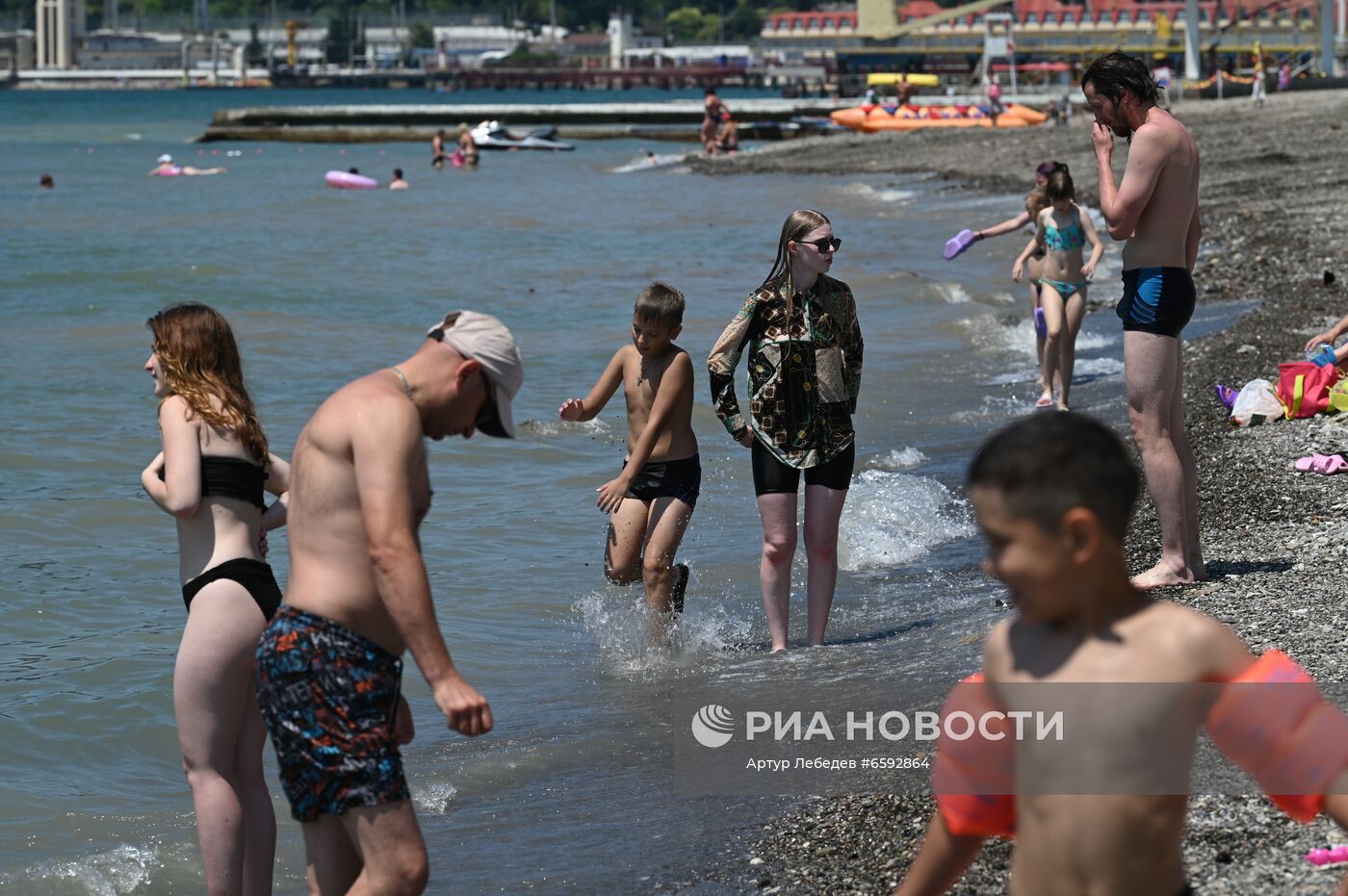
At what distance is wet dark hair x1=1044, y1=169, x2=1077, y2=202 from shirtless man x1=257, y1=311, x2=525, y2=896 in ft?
Result: 27.5

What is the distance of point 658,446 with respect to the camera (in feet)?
22.5

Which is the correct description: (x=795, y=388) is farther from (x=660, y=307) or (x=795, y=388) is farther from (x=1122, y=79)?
(x=1122, y=79)

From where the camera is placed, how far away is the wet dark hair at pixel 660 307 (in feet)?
22.2

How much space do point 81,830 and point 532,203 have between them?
34.2 meters

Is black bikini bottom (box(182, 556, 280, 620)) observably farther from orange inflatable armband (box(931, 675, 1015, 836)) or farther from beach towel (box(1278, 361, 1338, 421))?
beach towel (box(1278, 361, 1338, 421))

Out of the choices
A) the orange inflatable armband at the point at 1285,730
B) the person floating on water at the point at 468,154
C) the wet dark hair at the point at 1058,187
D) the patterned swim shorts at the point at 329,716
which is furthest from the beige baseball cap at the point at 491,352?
the person floating on water at the point at 468,154

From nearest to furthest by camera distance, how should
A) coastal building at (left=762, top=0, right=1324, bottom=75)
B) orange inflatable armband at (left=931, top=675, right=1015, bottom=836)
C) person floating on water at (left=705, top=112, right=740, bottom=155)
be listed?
orange inflatable armband at (left=931, top=675, right=1015, bottom=836) → person floating on water at (left=705, top=112, right=740, bottom=155) → coastal building at (left=762, top=0, right=1324, bottom=75)

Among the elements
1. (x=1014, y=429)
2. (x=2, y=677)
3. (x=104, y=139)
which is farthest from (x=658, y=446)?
(x=104, y=139)

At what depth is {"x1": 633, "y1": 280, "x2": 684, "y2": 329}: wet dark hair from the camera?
6.77 metres

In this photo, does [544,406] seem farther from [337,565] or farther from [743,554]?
[337,565]

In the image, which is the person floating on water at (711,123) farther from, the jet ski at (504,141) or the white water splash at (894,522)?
the white water splash at (894,522)

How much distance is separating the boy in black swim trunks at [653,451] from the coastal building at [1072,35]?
81.2 metres

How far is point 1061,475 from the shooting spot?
2500mm

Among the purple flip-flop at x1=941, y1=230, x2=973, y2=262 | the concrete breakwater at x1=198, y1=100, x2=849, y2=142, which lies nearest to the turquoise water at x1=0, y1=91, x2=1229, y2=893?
the purple flip-flop at x1=941, y1=230, x2=973, y2=262
